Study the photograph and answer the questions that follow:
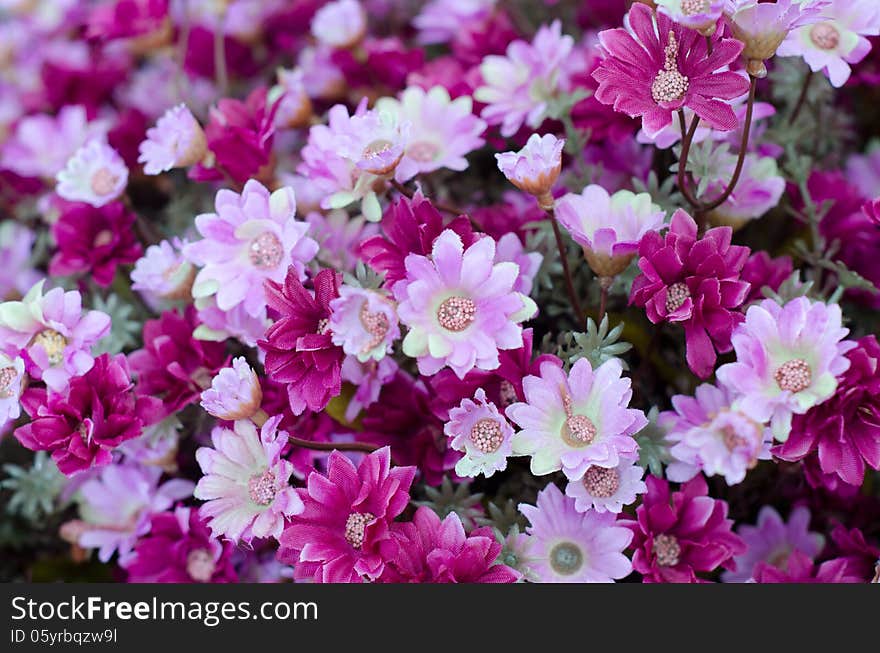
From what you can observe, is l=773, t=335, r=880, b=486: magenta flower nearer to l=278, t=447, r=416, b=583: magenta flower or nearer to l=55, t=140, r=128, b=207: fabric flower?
l=278, t=447, r=416, b=583: magenta flower

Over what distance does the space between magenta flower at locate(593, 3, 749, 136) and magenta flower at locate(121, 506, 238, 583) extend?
1.67 ft

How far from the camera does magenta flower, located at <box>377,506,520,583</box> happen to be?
656 mm

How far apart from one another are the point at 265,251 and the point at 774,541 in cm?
51

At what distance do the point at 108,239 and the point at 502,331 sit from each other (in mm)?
475

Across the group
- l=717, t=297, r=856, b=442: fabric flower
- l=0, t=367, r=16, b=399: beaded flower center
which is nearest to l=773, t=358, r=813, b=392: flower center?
l=717, t=297, r=856, b=442: fabric flower

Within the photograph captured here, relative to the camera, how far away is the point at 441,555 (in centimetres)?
65

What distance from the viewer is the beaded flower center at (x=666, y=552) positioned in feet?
2.39

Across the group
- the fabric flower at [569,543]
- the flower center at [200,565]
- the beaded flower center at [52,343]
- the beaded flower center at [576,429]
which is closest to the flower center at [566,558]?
the fabric flower at [569,543]

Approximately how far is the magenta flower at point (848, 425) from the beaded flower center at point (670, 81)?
8.7 inches

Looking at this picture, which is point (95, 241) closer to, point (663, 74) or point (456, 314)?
point (456, 314)

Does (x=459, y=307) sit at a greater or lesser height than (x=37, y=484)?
greater

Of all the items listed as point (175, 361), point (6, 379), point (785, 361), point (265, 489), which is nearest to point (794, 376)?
point (785, 361)

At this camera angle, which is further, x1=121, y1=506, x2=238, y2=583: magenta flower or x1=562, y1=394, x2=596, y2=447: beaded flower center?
x1=121, y1=506, x2=238, y2=583: magenta flower

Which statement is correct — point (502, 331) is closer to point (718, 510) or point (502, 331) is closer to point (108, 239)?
point (718, 510)
